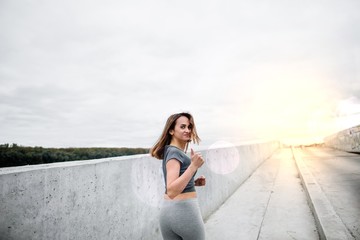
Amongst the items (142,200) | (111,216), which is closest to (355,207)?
(142,200)

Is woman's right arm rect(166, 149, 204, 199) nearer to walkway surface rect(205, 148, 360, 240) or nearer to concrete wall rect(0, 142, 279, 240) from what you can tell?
concrete wall rect(0, 142, 279, 240)

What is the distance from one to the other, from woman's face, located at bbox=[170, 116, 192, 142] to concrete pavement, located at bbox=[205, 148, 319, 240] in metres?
2.92

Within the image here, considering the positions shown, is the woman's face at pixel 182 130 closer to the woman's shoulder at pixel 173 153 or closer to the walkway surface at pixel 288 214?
the woman's shoulder at pixel 173 153

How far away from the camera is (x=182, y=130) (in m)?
2.21

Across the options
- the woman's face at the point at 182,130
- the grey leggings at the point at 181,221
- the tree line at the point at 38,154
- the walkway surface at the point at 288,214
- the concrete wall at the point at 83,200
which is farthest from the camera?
the tree line at the point at 38,154

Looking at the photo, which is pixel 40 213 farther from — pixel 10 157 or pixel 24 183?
pixel 10 157

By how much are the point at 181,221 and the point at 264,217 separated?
13.3ft

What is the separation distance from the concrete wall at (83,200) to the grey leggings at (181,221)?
757 millimetres

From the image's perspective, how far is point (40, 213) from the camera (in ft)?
5.92

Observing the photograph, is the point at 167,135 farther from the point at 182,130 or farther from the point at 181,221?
the point at 181,221

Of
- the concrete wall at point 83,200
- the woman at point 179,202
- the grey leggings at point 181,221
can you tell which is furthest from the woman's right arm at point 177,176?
the concrete wall at point 83,200

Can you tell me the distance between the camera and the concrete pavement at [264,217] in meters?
4.39

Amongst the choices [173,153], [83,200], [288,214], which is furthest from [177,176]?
[288,214]

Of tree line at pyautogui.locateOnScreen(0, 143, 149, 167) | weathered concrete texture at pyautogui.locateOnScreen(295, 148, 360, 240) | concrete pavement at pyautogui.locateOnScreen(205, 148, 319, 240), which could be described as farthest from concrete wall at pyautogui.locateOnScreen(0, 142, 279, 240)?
tree line at pyautogui.locateOnScreen(0, 143, 149, 167)
